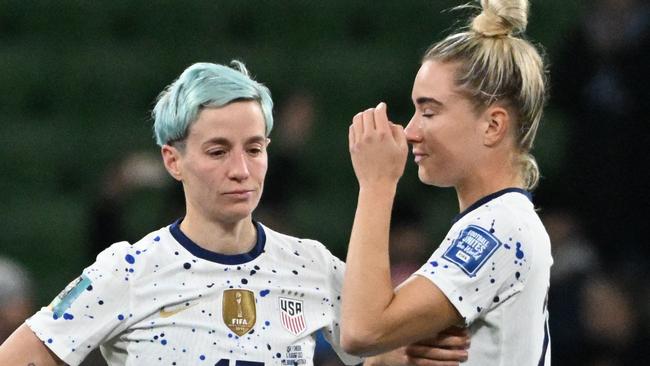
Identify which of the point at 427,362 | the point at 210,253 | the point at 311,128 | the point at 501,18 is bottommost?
the point at 311,128

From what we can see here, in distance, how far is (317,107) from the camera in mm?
6957

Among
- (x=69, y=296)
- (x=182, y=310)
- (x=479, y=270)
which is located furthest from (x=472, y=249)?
(x=69, y=296)

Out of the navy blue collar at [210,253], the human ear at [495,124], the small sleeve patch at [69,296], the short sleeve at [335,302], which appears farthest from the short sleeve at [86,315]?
the human ear at [495,124]

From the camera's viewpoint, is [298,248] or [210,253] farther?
[298,248]

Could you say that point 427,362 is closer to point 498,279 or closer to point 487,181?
point 498,279

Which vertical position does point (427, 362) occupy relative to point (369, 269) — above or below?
below

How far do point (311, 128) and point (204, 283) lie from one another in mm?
3853

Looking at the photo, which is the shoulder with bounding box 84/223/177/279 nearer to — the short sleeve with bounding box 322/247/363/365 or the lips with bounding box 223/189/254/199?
the lips with bounding box 223/189/254/199

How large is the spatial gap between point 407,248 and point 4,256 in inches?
80.9

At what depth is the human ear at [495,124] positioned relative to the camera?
2.94 meters

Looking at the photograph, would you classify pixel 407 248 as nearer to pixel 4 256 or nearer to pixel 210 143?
pixel 4 256

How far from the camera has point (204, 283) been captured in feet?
9.67

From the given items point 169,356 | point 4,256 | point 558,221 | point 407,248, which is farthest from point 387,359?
point 4,256

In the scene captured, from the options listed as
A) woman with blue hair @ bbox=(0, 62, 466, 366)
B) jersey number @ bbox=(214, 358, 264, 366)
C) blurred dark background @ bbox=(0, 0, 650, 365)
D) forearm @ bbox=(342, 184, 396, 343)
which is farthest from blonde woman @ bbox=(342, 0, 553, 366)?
blurred dark background @ bbox=(0, 0, 650, 365)
